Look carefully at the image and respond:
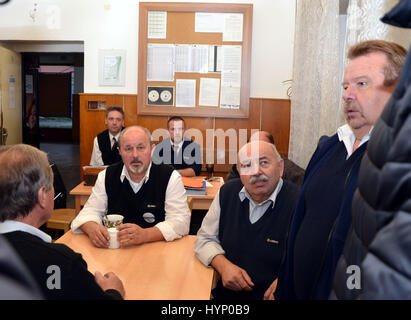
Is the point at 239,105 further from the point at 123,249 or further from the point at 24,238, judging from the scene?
the point at 24,238

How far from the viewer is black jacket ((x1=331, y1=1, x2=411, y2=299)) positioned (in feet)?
1.68

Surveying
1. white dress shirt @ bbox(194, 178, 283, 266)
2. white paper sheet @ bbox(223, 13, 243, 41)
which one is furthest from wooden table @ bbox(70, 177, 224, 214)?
white paper sheet @ bbox(223, 13, 243, 41)

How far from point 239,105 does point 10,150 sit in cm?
431

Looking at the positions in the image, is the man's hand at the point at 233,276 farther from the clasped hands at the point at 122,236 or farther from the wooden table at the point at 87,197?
the wooden table at the point at 87,197

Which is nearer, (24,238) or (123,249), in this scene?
(24,238)

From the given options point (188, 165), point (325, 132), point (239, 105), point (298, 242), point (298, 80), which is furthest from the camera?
point (239, 105)

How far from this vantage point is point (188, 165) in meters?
4.63

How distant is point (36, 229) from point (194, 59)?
14.5 ft

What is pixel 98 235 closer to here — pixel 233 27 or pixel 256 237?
pixel 256 237

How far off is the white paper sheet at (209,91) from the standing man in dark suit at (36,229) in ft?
13.6

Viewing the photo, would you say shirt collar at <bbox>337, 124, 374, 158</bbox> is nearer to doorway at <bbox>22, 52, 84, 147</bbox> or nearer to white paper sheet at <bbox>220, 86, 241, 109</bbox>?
white paper sheet at <bbox>220, 86, 241, 109</bbox>

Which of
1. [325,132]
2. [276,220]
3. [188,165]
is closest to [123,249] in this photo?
[276,220]

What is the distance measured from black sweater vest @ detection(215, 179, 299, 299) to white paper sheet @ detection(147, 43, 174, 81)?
12.2ft

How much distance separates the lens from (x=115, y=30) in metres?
5.54
